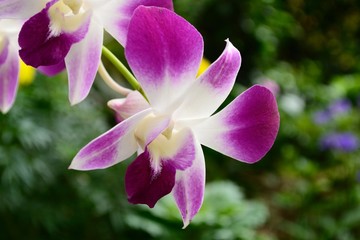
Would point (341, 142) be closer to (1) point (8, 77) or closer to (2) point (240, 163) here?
(2) point (240, 163)

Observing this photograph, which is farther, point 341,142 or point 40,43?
point 341,142

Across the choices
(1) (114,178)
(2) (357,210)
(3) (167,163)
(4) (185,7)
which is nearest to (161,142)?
(3) (167,163)

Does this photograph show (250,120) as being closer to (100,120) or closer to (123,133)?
(123,133)

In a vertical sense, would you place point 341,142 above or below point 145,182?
below

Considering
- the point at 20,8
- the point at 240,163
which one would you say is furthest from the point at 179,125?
the point at 240,163

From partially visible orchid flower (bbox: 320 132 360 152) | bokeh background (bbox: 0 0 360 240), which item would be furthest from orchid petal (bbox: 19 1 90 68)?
partially visible orchid flower (bbox: 320 132 360 152)

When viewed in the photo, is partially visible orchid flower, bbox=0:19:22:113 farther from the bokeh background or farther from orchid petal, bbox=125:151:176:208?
the bokeh background
